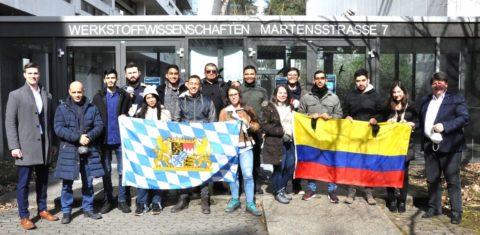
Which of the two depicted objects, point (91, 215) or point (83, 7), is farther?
point (83, 7)

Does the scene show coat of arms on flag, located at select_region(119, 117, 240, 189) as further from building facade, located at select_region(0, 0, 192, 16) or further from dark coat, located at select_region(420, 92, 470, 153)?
building facade, located at select_region(0, 0, 192, 16)

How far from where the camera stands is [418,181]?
8852 mm

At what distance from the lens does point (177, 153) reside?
684cm

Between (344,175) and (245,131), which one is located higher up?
(245,131)

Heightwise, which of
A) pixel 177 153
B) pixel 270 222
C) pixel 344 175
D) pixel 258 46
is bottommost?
pixel 270 222


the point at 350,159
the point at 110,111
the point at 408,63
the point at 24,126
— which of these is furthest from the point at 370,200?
the point at 24,126

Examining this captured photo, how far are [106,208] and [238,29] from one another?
4753 mm

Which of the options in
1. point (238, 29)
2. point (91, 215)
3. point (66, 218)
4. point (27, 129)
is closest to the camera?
point (27, 129)

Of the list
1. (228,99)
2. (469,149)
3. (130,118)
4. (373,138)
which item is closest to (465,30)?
(469,149)

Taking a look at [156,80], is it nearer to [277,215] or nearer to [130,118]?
[130,118]

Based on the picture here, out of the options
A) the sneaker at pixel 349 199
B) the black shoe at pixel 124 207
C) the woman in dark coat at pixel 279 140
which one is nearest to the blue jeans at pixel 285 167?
the woman in dark coat at pixel 279 140

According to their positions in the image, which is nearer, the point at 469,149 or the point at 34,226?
the point at 34,226

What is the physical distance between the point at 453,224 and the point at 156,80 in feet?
20.4

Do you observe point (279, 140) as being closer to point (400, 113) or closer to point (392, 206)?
point (400, 113)
